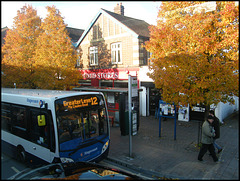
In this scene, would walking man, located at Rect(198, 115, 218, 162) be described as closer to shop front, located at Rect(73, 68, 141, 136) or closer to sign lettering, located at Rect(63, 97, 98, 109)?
shop front, located at Rect(73, 68, 141, 136)

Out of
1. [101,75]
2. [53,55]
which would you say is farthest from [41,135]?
[101,75]

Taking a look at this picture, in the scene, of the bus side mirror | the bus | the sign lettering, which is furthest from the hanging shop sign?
the bus side mirror

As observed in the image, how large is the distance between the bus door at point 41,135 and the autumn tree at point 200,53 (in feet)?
13.9

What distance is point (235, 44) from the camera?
20.0ft

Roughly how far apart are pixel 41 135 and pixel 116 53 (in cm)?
1144

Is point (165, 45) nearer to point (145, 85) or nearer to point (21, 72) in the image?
point (145, 85)

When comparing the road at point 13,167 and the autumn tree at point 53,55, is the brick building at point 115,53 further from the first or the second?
the road at point 13,167

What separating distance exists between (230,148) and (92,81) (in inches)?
512

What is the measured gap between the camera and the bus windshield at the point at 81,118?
5559mm

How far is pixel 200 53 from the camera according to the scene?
6750 mm

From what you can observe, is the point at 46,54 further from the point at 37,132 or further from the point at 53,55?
the point at 37,132

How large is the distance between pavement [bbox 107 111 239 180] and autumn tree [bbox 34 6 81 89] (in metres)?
5.72

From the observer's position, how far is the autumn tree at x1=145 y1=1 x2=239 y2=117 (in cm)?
627

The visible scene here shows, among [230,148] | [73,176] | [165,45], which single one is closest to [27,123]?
[73,176]
